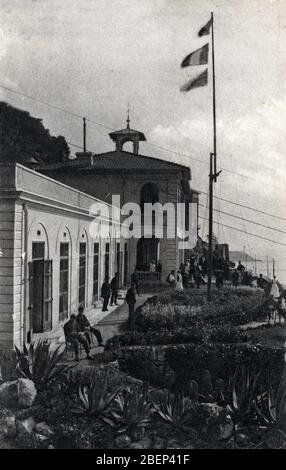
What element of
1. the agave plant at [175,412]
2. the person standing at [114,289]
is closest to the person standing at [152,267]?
the person standing at [114,289]

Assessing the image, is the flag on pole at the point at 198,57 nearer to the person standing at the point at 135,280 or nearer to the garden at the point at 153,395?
the person standing at the point at 135,280

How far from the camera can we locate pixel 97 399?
7426 millimetres

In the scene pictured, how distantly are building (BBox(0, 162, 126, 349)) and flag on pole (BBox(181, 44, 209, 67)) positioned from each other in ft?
12.9

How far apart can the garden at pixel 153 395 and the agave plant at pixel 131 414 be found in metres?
0.02

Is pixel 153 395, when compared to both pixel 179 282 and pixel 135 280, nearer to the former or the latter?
pixel 135 280

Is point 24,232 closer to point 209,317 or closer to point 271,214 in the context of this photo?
point 209,317

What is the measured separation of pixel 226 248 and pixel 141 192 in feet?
14.8

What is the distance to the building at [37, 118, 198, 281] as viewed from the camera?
11.2m

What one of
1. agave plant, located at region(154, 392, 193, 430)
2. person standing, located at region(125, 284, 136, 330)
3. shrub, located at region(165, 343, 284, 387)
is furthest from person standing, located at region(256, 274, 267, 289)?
agave plant, located at region(154, 392, 193, 430)

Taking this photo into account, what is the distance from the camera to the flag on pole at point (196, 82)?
8.72 metres

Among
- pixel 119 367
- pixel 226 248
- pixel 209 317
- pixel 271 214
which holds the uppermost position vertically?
pixel 271 214

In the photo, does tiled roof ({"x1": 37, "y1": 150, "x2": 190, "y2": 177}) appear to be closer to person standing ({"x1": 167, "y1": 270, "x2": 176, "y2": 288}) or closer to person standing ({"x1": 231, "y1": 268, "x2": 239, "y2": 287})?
person standing ({"x1": 167, "y1": 270, "x2": 176, "y2": 288})

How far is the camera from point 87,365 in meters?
8.15
